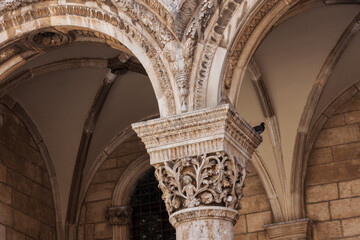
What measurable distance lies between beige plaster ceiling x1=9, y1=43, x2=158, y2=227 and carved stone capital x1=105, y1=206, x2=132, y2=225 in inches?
26.9

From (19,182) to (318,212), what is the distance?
13.0ft

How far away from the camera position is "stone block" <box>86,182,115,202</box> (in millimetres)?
11914

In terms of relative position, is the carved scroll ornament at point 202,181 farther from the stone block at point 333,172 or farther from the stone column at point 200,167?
the stone block at point 333,172

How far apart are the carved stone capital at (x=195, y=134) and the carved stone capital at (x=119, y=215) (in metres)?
4.13

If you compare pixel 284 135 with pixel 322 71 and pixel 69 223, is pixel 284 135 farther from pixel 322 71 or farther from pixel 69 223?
pixel 69 223

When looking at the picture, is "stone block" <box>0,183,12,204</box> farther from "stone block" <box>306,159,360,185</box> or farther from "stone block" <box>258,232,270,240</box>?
"stone block" <box>306,159,360,185</box>

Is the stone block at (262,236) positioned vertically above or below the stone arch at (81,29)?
below

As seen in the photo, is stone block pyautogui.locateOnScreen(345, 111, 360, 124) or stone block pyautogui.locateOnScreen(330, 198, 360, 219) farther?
stone block pyautogui.locateOnScreen(345, 111, 360, 124)

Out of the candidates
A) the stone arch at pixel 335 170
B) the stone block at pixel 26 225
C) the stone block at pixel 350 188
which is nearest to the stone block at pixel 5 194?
the stone block at pixel 26 225

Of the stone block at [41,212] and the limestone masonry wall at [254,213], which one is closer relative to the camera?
the limestone masonry wall at [254,213]

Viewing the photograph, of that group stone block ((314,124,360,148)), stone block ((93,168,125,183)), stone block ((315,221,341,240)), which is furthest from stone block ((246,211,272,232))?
stone block ((93,168,125,183))

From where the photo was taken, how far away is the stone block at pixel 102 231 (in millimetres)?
11680

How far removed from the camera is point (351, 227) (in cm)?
1035

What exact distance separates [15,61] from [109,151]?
3043mm
